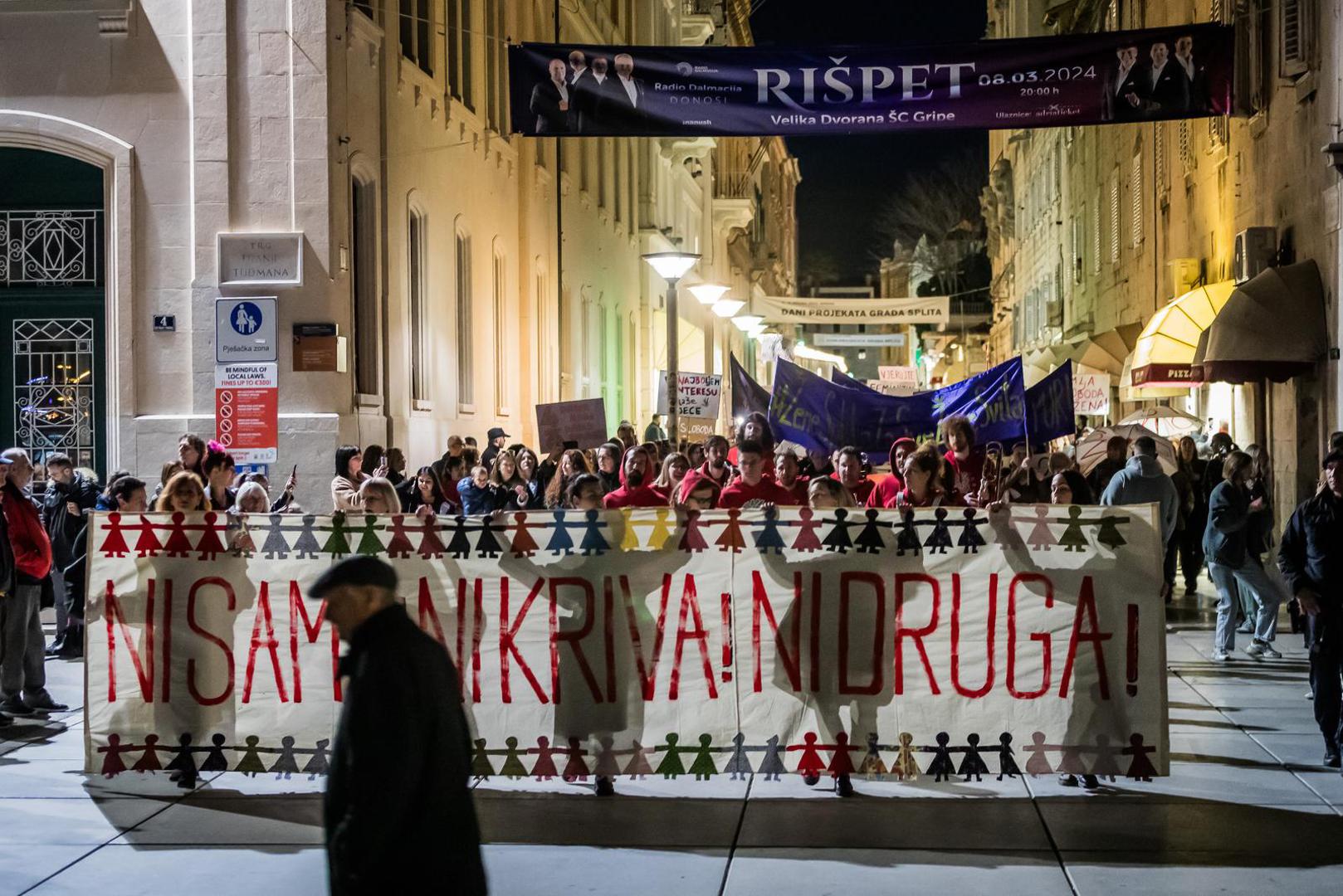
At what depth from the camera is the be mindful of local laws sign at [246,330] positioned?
16.9m

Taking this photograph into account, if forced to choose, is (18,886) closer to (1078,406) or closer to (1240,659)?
(1240,659)

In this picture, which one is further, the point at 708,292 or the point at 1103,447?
the point at 708,292

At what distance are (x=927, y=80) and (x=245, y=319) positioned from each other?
7.10 m

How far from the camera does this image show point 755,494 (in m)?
11.5

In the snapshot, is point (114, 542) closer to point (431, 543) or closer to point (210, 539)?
point (210, 539)

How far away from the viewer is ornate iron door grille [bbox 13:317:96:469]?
1872cm

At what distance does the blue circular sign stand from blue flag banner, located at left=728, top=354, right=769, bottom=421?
18.1 feet

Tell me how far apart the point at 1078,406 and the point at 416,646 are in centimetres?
2768

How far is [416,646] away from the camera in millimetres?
4750

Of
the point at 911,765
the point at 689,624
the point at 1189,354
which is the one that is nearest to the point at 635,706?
the point at 689,624

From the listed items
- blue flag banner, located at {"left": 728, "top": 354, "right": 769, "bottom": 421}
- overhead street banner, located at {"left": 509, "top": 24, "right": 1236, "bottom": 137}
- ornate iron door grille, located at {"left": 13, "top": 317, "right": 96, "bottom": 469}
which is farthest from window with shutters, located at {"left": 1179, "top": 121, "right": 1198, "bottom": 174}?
ornate iron door grille, located at {"left": 13, "top": 317, "right": 96, "bottom": 469}

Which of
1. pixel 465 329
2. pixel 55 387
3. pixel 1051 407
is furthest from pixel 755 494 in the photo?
pixel 465 329

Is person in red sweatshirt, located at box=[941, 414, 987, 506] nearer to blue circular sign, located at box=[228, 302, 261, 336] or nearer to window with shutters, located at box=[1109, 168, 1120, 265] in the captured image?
blue circular sign, located at box=[228, 302, 261, 336]

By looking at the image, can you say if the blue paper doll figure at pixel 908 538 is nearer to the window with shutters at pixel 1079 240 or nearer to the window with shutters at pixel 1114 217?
the window with shutters at pixel 1114 217
